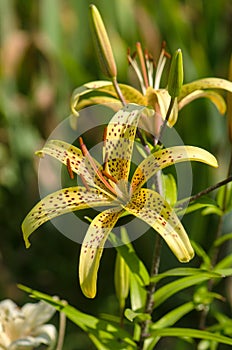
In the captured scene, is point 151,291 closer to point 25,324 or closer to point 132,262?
point 132,262

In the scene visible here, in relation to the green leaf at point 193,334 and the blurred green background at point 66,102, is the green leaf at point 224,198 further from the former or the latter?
the blurred green background at point 66,102

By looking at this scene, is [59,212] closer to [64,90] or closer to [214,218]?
[214,218]

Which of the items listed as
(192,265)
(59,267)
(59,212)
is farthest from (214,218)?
(59,212)

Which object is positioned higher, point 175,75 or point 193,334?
point 175,75

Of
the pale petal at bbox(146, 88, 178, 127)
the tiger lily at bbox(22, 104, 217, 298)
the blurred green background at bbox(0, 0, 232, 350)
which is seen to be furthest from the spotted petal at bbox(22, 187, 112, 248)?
the blurred green background at bbox(0, 0, 232, 350)

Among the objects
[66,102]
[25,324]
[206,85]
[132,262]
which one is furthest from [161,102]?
[66,102]

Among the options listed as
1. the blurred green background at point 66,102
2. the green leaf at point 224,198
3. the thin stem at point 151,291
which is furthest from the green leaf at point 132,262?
the blurred green background at point 66,102

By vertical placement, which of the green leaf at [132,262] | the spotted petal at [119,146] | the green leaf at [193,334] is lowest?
the green leaf at [193,334]

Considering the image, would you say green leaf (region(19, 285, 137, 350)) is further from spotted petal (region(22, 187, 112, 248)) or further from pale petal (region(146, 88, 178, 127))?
pale petal (region(146, 88, 178, 127))
